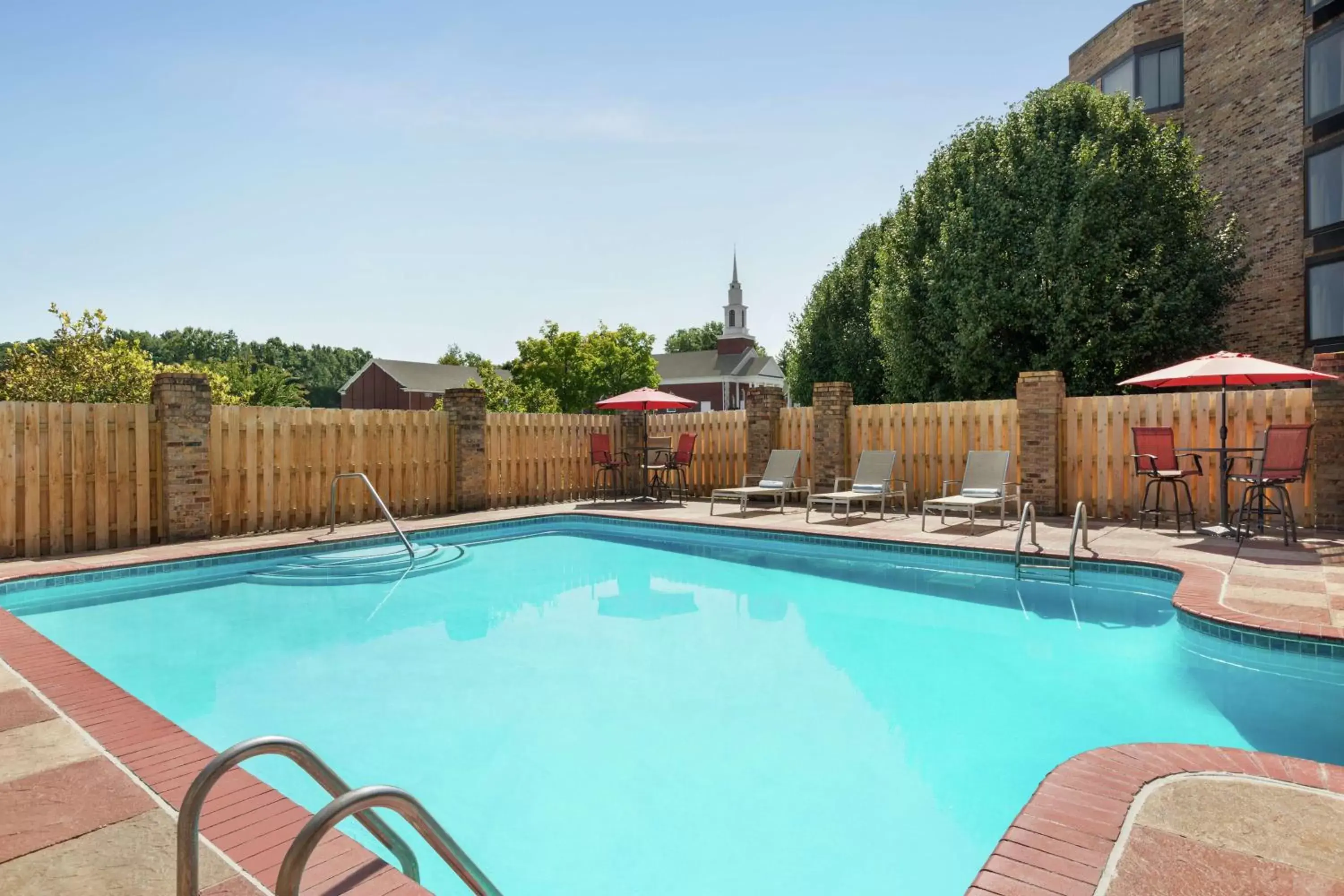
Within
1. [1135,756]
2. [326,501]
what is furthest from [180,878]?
[326,501]

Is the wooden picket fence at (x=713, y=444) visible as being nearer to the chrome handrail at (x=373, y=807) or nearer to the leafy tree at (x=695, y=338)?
the chrome handrail at (x=373, y=807)

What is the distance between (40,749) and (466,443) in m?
9.55

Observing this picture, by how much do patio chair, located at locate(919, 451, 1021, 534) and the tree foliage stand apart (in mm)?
28724

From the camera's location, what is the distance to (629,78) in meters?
11.2

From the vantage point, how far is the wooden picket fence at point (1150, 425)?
29.9 ft

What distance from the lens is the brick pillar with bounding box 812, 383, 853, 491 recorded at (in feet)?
41.1

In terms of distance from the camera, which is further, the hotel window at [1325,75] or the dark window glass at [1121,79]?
the dark window glass at [1121,79]

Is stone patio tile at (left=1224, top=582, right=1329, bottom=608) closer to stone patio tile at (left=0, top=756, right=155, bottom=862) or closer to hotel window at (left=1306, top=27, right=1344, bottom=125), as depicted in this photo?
stone patio tile at (left=0, top=756, right=155, bottom=862)

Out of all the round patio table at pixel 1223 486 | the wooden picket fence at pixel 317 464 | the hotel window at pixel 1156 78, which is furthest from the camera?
the hotel window at pixel 1156 78

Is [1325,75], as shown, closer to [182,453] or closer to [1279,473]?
[1279,473]

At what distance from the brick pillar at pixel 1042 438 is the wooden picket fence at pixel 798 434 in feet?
11.6

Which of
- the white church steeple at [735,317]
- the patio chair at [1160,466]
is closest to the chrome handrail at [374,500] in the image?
the patio chair at [1160,466]

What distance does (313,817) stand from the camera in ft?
4.76

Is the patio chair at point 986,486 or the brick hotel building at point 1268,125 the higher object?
the brick hotel building at point 1268,125
